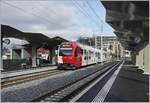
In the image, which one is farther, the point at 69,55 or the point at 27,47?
the point at 27,47

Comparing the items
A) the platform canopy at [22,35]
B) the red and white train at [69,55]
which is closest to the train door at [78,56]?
the red and white train at [69,55]

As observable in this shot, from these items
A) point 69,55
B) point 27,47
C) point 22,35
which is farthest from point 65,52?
point 27,47

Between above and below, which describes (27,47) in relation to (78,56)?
above

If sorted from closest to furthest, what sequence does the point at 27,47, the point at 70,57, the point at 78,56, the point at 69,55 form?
1. the point at 70,57
2. the point at 69,55
3. the point at 78,56
4. the point at 27,47

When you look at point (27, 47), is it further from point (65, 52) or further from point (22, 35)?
point (22, 35)

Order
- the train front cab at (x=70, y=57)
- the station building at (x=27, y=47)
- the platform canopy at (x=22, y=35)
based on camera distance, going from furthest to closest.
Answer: the train front cab at (x=70, y=57) < the station building at (x=27, y=47) < the platform canopy at (x=22, y=35)

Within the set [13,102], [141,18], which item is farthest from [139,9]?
[13,102]

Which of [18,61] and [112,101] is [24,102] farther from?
[18,61]

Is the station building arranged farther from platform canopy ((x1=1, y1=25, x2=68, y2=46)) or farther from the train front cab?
the train front cab

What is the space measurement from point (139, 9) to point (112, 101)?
18.2 ft

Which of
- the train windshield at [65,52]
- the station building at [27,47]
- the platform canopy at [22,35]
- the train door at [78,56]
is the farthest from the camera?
the train door at [78,56]

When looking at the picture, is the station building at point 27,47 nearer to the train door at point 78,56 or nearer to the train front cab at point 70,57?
the train front cab at point 70,57

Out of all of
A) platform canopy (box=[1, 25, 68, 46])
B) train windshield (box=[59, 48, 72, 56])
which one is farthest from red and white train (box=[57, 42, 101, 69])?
platform canopy (box=[1, 25, 68, 46])

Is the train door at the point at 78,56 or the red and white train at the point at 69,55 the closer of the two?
the red and white train at the point at 69,55
